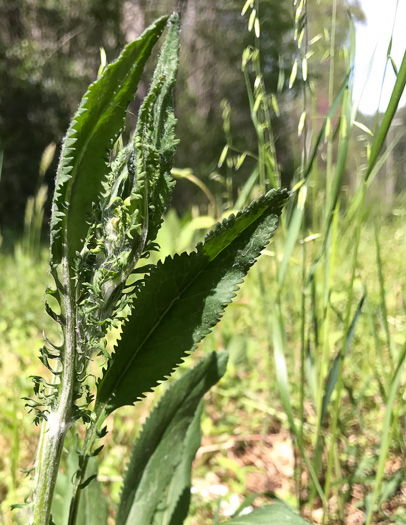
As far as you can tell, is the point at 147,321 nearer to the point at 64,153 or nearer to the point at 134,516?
the point at 64,153

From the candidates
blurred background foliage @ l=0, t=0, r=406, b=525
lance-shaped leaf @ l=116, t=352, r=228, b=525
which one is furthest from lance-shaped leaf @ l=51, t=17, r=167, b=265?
lance-shaped leaf @ l=116, t=352, r=228, b=525

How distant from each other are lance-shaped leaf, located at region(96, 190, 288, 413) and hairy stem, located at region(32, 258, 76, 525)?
0.13 feet

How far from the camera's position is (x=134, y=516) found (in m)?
0.52

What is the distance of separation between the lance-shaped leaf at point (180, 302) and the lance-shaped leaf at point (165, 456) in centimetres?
17

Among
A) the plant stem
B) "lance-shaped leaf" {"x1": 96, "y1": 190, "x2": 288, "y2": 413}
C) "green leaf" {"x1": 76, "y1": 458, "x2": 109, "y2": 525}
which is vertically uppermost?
"lance-shaped leaf" {"x1": 96, "y1": 190, "x2": 288, "y2": 413}

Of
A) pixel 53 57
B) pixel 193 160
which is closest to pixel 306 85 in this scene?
pixel 53 57

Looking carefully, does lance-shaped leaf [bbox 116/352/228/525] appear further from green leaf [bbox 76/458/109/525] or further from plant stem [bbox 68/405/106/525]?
plant stem [bbox 68/405/106/525]

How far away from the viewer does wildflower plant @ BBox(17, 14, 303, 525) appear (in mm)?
305

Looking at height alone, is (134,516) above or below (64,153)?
below

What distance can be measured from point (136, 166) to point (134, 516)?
0.43 m

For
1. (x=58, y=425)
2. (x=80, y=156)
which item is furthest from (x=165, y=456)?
(x=80, y=156)

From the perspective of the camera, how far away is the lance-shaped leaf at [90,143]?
302 mm

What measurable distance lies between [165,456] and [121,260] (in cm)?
34

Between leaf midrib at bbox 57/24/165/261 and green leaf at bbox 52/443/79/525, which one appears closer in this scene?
leaf midrib at bbox 57/24/165/261
